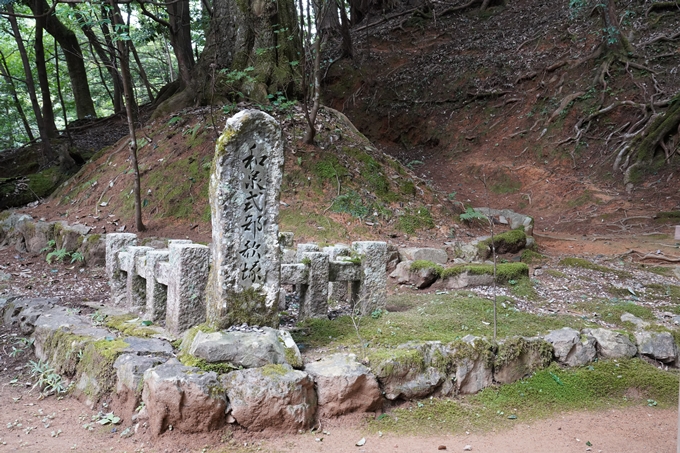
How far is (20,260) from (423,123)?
13.1 metres

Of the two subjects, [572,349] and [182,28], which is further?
[182,28]

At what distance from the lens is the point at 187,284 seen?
15.1ft

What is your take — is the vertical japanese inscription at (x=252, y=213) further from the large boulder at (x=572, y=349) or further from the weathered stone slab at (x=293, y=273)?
the large boulder at (x=572, y=349)

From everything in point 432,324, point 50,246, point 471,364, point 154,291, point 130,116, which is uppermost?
point 130,116

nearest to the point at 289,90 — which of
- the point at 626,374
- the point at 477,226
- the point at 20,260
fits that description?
the point at 477,226

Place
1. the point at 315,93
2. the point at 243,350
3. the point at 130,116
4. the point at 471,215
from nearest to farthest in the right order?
1. the point at 243,350
2. the point at 130,116
3. the point at 471,215
4. the point at 315,93

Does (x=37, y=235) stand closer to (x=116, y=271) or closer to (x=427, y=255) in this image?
(x=116, y=271)

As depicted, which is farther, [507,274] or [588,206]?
[588,206]

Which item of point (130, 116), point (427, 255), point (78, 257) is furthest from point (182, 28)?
point (427, 255)

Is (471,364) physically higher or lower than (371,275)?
lower

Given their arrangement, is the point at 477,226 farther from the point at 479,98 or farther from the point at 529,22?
the point at 529,22

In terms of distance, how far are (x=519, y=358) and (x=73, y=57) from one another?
17.8m

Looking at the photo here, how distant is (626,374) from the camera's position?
16.2 feet

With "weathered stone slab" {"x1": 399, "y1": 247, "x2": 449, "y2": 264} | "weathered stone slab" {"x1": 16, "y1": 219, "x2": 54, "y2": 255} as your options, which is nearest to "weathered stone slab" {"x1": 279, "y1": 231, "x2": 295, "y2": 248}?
"weathered stone slab" {"x1": 399, "y1": 247, "x2": 449, "y2": 264}
